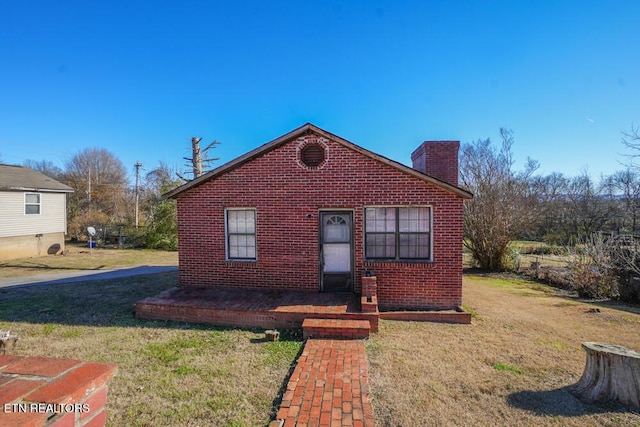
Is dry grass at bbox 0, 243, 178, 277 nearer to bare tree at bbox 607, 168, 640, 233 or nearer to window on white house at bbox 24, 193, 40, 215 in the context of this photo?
window on white house at bbox 24, 193, 40, 215

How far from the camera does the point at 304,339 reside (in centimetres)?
630

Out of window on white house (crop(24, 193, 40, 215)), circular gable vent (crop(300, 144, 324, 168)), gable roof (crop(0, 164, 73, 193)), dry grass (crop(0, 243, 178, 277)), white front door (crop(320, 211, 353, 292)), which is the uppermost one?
gable roof (crop(0, 164, 73, 193))

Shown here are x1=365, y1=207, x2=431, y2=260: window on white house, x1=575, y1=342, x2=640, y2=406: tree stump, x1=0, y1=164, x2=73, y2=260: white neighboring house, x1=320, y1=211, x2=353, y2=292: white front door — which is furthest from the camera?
x1=0, y1=164, x2=73, y2=260: white neighboring house

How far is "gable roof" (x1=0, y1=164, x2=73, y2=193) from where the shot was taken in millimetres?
17422

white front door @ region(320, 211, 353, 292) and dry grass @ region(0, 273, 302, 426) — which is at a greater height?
white front door @ region(320, 211, 353, 292)

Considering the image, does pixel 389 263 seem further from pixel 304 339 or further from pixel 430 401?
pixel 430 401

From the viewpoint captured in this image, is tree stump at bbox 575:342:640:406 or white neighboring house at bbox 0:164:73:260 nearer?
tree stump at bbox 575:342:640:406

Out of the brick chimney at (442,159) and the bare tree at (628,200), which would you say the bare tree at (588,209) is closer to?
the bare tree at (628,200)

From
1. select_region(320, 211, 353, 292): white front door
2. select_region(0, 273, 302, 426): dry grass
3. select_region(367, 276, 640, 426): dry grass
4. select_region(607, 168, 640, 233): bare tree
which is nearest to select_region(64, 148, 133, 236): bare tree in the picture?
select_region(0, 273, 302, 426): dry grass

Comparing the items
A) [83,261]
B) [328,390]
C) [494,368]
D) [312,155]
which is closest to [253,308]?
[328,390]

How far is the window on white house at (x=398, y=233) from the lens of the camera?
809cm

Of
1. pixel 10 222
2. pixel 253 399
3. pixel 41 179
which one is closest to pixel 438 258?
pixel 253 399

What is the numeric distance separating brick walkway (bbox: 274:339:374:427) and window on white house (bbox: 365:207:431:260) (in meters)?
3.02

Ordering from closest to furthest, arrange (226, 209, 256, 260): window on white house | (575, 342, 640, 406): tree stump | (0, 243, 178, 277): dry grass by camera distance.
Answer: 1. (575, 342, 640, 406): tree stump
2. (226, 209, 256, 260): window on white house
3. (0, 243, 178, 277): dry grass
